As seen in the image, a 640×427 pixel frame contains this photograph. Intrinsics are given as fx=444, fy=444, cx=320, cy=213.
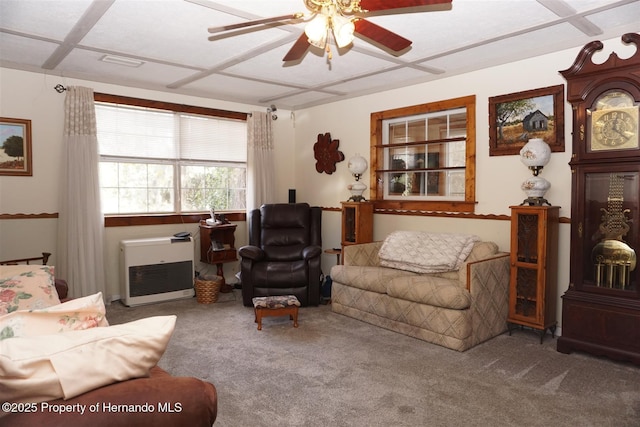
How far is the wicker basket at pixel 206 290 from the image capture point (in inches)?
193

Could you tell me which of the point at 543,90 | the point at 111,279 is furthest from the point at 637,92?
the point at 111,279

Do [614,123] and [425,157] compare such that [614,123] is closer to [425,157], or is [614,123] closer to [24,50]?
[425,157]

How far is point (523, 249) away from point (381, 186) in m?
1.96

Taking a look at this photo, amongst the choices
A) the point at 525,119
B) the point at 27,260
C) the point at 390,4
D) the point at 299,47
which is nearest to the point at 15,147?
the point at 27,260

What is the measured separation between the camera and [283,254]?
16.6ft

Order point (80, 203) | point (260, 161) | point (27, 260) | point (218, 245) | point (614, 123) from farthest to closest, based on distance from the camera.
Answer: point (260, 161), point (218, 245), point (80, 203), point (27, 260), point (614, 123)

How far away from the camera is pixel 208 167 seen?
565 centimetres

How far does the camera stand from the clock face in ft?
10.2

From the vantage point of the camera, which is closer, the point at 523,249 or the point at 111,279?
the point at 523,249

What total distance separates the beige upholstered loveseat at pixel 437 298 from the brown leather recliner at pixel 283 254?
39 cm

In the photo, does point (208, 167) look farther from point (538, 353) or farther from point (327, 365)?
point (538, 353)

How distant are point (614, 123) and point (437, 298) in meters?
1.80

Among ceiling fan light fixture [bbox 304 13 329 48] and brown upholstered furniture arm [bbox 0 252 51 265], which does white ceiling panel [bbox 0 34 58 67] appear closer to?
brown upholstered furniture arm [bbox 0 252 51 265]

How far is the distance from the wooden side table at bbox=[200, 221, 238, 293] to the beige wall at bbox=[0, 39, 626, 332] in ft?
0.90
